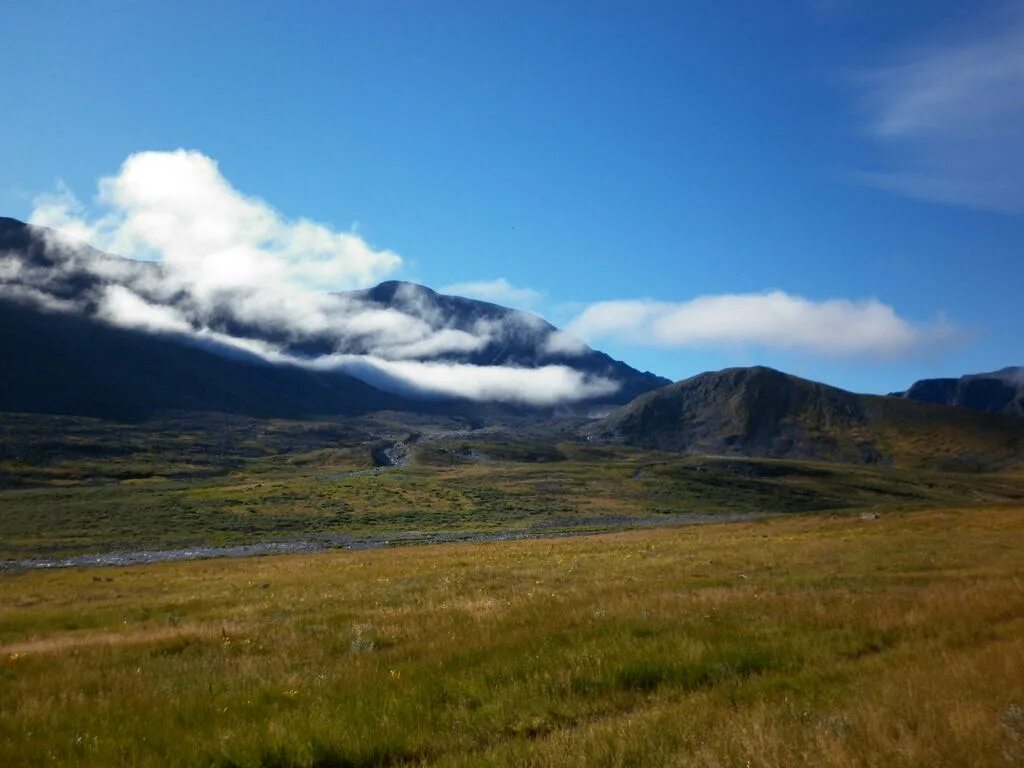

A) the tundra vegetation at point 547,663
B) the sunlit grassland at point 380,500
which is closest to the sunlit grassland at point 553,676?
the tundra vegetation at point 547,663

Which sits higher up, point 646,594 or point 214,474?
point 646,594

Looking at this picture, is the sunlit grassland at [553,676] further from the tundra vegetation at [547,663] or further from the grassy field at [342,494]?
the grassy field at [342,494]

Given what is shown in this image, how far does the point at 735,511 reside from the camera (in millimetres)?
104938

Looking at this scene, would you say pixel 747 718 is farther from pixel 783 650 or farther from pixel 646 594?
pixel 646 594

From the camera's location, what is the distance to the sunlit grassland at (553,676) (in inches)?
281

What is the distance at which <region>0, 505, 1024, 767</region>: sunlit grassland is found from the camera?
7.13 metres

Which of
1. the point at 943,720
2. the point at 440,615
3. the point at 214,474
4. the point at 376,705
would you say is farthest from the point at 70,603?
the point at 214,474

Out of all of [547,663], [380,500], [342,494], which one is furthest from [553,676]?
[342,494]

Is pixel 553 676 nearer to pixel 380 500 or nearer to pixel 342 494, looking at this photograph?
pixel 380 500

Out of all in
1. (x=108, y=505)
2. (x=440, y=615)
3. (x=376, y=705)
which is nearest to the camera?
(x=376, y=705)

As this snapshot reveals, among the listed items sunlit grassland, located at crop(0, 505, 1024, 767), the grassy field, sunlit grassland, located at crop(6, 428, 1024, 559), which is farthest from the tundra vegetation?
the grassy field

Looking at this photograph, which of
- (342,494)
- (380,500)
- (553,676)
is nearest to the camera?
(553,676)

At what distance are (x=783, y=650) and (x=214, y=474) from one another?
164540 mm

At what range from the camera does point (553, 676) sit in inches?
388
